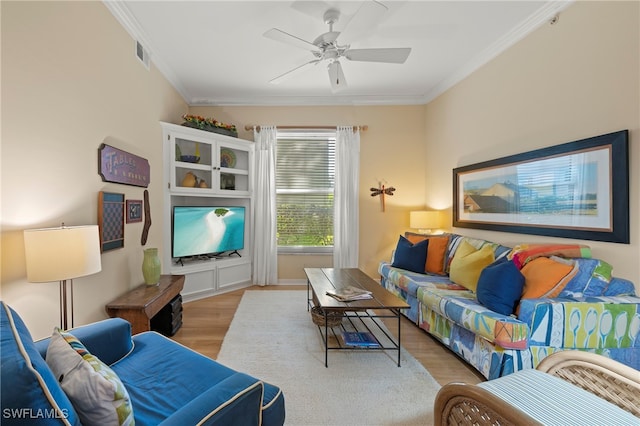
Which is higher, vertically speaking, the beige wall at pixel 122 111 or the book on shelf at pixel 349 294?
the beige wall at pixel 122 111

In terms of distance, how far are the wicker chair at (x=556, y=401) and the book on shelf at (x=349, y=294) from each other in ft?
4.00

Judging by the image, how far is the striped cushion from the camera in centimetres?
97

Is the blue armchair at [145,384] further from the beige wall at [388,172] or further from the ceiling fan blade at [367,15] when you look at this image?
the beige wall at [388,172]

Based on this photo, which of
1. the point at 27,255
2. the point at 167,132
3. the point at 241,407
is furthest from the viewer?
the point at 167,132

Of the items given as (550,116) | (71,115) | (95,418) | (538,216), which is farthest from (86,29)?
(538,216)

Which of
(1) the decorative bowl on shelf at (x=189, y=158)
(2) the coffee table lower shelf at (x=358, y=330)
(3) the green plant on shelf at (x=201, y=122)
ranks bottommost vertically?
(2) the coffee table lower shelf at (x=358, y=330)

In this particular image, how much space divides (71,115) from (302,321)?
8.52 feet

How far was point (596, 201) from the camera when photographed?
2.16m

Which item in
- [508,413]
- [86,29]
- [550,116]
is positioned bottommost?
[508,413]

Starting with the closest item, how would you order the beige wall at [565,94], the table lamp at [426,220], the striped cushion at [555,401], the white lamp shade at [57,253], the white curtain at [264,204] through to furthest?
1. the striped cushion at [555,401]
2. the white lamp shade at [57,253]
3. the beige wall at [565,94]
4. the table lamp at [426,220]
5. the white curtain at [264,204]

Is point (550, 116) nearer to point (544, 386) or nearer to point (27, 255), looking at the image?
point (544, 386)

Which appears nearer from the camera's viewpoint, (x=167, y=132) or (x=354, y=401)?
(x=354, y=401)

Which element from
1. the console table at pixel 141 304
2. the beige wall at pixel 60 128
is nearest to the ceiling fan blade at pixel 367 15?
the beige wall at pixel 60 128

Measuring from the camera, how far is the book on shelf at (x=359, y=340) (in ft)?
7.74
